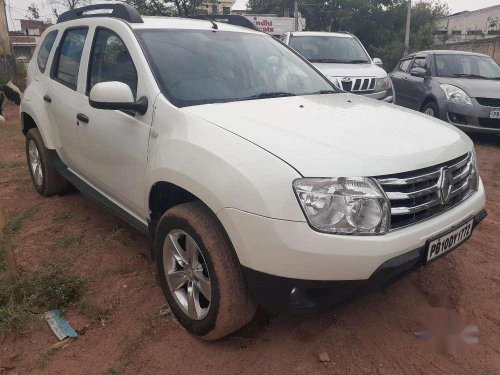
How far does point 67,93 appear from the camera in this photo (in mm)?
3623

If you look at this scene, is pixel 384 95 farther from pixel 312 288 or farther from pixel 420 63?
pixel 312 288

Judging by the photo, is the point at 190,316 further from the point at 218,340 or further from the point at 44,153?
the point at 44,153

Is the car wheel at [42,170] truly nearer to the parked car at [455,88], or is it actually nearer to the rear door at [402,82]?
the parked car at [455,88]

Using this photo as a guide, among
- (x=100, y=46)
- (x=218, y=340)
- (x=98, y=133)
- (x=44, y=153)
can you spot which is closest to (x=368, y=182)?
(x=218, y=340)

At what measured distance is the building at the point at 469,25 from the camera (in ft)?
102

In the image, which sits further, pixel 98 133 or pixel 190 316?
pixel 98 133

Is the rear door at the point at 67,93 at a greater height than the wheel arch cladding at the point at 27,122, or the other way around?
the rear door at the point at 67,93

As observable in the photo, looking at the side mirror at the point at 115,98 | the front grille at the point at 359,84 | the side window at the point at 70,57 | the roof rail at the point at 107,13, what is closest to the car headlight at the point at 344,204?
the side mirror at the point at 115,98

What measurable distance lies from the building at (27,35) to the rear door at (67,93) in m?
37.7

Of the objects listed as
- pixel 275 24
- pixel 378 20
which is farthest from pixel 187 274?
pixel 378 20

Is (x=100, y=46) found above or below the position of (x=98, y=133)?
above

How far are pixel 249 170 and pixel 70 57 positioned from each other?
2557 mm

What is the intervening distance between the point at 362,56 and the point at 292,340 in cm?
680

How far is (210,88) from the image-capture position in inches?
110
